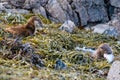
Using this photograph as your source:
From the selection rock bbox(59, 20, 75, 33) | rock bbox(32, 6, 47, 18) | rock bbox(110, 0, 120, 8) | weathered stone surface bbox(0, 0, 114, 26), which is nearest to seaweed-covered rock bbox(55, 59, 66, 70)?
rock bbox(59, 20, 75, 33)

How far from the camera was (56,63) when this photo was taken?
12.2m

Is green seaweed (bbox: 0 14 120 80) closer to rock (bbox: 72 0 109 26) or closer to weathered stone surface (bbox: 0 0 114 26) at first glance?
weathered stone surface (bbox: 0 0 114 26)

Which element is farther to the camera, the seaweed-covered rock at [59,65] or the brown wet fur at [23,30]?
the brown wet fur at [23,30]

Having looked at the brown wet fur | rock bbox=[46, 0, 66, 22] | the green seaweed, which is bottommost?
rock bbox=[46, 0, 66, 22]

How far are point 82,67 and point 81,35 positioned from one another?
541 centimetres

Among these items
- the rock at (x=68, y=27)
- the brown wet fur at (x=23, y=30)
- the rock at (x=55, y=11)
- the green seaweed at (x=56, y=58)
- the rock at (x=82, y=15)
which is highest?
the brown wet fur at (x=23, y=30)

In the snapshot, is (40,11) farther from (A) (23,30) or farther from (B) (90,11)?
(A) (23,30)

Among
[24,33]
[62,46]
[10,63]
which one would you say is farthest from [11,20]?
[10,63]

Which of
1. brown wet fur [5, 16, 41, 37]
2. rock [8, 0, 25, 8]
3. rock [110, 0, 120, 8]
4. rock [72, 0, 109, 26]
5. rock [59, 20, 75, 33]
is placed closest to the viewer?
brown wet fur [5, 16, 41, 37]

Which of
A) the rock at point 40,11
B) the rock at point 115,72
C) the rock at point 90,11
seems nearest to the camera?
the rock at point 115,72

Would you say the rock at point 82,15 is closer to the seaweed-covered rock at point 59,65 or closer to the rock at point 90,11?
the rock at point 90,11

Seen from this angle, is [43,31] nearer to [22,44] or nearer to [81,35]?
[81,35]

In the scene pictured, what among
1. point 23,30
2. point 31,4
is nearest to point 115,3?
point 31,4

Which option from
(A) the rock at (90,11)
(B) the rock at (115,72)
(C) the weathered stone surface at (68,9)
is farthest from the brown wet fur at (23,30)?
(A) the rock at (90,11)
